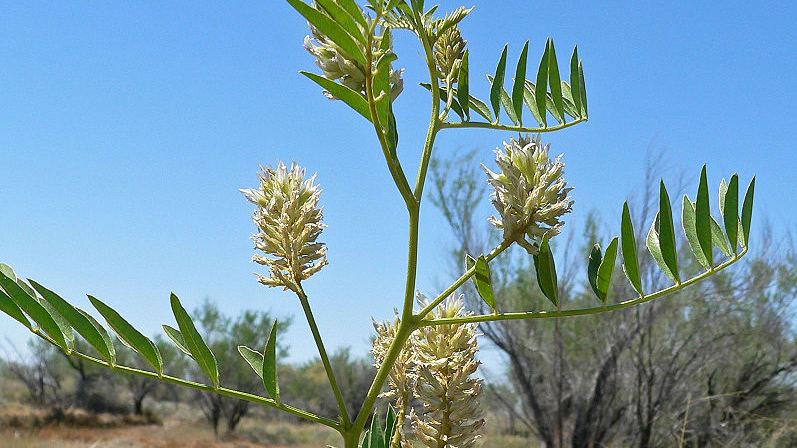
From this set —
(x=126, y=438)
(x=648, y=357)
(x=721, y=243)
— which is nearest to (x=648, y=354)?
(x=648, y=357)

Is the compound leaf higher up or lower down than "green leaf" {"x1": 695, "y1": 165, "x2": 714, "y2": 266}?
lower down

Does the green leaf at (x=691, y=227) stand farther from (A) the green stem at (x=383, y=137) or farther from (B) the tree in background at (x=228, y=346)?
(B) the tree in background at (x=228, y=346)

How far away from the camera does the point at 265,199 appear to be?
26.9 inches

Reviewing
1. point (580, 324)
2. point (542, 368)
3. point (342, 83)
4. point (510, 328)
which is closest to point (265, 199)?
point (342, 83)

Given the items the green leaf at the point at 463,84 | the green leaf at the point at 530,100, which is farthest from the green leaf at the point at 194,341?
the green leaf at the point at 530,100

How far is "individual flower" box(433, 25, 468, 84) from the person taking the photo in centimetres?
68

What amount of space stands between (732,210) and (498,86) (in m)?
0.27

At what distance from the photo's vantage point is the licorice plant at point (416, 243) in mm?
565

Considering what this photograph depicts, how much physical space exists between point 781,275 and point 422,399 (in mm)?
7957

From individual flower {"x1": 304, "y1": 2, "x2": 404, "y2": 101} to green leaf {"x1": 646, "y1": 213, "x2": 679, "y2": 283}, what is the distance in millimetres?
295

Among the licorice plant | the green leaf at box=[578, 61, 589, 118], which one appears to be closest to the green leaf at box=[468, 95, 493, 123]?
the licorice plant

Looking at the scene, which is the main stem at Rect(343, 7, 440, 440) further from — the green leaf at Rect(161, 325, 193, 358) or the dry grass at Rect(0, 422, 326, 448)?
the dry grass at Rect(0, 422, 326, 448)

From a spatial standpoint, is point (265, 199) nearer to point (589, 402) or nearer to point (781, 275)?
point (589, 402)

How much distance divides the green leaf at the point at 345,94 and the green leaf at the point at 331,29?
0.09ft
